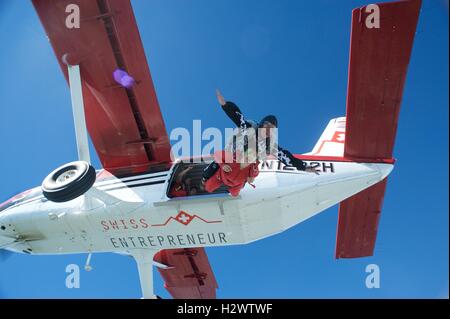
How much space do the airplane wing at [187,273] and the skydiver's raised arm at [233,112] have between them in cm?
509

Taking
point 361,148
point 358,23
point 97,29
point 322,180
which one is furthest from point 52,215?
point 358,23

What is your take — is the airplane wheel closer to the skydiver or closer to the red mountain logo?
the red mountain logo

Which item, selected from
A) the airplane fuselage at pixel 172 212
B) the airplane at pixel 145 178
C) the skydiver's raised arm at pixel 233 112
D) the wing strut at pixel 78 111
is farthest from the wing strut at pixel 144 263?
the skydiver's raised arm at pixel 233 112

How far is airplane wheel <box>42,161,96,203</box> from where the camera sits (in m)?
A: 6.79

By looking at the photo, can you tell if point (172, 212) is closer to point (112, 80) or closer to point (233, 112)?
point (233, 112)

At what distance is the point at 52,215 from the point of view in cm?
800

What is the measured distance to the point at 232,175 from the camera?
670 cm

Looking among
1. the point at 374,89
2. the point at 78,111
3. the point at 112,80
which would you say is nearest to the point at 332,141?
the point at 374,89

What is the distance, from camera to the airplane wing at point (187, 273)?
10.4 m

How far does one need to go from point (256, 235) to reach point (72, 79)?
4378 millimetres

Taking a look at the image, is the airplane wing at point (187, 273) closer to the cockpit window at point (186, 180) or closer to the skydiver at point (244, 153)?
the cockpit window at point (186, 180)

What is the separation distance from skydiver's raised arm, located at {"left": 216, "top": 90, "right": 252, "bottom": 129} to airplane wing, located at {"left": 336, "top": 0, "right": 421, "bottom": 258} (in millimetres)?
1622

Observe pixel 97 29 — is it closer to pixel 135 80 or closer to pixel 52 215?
pixel 135 80

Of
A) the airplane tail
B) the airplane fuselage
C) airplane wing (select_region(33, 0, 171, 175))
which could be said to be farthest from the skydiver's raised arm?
the airplane tail
